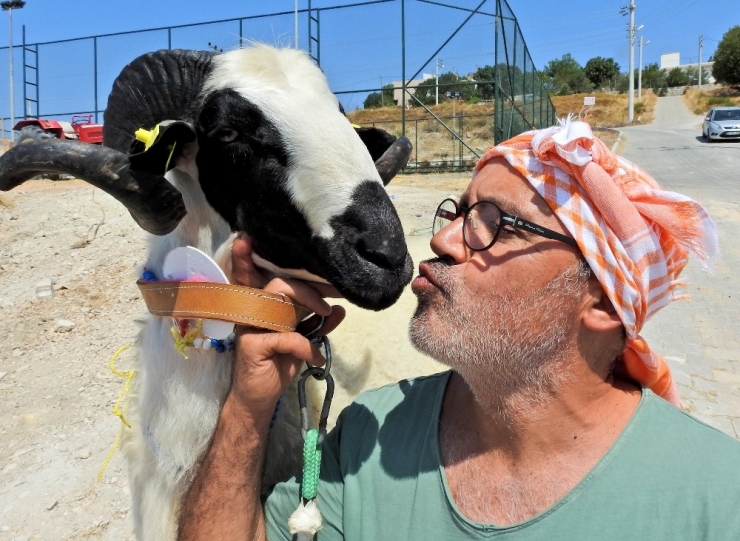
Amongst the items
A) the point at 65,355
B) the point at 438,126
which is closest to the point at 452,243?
the point at 65,355

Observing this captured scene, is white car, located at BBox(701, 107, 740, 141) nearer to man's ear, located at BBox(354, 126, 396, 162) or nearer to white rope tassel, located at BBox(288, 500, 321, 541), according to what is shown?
man's ear, located at BBox(354, 126, 396, 162)

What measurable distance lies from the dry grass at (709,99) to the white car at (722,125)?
27.0 metres

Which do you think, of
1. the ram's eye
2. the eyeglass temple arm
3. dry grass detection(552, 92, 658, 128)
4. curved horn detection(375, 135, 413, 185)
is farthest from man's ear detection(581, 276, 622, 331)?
dry grass detection(552, 92, 658, 128)

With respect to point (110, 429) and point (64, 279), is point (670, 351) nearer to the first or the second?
point (110, 429)

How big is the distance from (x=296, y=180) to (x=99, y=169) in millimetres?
649

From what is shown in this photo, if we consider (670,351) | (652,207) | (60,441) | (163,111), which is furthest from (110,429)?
(670,351)

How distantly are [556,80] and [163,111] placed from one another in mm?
64618

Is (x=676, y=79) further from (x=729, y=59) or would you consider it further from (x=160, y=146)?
(x=160, y=146)

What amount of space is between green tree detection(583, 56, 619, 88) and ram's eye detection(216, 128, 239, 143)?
82.7 meters

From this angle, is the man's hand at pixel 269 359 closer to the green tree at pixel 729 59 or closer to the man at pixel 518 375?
the man at pixel 518 375

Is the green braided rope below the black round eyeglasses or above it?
below

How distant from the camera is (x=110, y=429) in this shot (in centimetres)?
442

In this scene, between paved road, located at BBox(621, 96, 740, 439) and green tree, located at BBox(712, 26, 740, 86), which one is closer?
paved road, located at BBox(621, 96, 740, 439)

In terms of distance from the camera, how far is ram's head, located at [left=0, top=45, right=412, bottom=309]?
1798 millimetres
